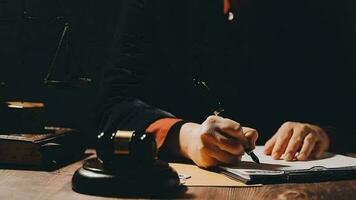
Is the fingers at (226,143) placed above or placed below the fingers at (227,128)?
below

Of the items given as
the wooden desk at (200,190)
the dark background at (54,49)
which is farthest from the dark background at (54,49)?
the wooden desk at (200,190)

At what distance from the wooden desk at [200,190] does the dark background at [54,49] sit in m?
1.05

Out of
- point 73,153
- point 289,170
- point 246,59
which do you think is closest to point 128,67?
point 246,59

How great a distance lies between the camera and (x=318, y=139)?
5.84 feet

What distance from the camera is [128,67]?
2287mm

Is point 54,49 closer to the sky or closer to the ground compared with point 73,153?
closer to the sky

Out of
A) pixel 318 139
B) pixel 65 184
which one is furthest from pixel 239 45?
pixel 65 184

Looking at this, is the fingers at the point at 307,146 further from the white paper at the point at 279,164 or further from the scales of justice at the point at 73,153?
the scales of justice at the point at 73,153

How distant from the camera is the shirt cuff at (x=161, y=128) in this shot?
174 centimetres

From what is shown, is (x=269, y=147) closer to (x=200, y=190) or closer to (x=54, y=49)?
(x=200, y=190)

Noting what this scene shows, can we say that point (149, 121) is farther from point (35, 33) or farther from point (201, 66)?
point (35, 33)

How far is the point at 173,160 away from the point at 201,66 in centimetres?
75

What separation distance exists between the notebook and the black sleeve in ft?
1.54

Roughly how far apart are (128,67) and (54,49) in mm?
359
